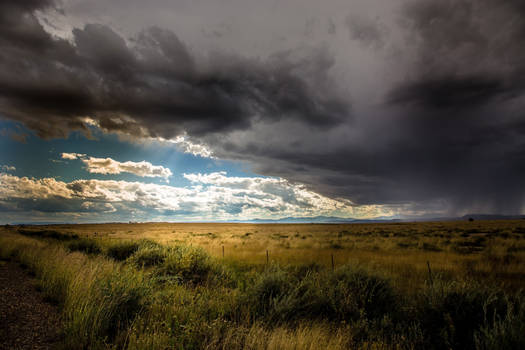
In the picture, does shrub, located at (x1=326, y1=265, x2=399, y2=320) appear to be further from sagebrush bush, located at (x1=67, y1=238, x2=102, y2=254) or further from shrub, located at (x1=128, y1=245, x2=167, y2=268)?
sagebrush bush, located at (x1=67, y1=238, x2=102, y2=254)

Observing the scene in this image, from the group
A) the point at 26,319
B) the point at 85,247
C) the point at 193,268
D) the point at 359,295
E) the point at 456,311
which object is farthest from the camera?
the point at 85,247

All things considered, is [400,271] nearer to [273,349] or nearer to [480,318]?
[480,318]

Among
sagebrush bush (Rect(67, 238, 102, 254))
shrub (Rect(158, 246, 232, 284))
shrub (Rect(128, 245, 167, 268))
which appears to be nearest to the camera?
shrub (Rect(158, 246, 232, 284))

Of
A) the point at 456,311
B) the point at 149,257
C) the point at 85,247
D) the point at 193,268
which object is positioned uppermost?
the point at 456,311

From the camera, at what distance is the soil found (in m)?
4.66

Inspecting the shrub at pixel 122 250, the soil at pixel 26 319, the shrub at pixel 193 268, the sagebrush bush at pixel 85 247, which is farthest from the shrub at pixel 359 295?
the sagebrush bush at pixel 85 247

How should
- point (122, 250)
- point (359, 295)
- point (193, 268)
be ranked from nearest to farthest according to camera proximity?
point (359, 295)
point (193, 268)
point (122, 250)

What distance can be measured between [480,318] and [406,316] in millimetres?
1556

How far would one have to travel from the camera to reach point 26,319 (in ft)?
18.1

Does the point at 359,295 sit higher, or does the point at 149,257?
the point at 359,295

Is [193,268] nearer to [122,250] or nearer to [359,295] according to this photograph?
[122,250]

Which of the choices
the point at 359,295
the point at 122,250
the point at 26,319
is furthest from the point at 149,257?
the point at 359,295

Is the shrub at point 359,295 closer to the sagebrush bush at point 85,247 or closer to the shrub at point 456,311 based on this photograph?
the shrub at point 456,311

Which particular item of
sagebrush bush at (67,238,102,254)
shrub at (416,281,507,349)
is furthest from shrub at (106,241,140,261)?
shrub at (416,281,507,349)
